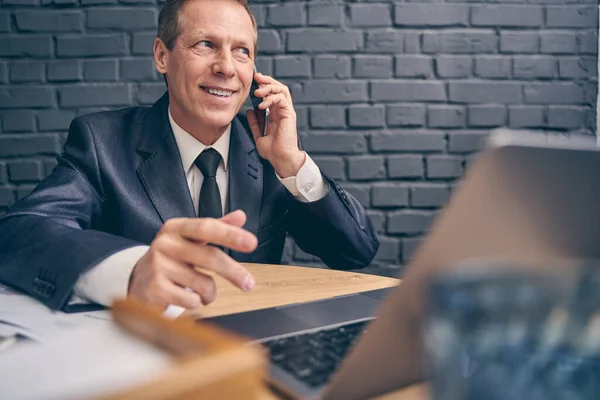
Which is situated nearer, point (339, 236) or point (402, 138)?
point (339, 236)

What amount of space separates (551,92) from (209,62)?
1422 millimetres

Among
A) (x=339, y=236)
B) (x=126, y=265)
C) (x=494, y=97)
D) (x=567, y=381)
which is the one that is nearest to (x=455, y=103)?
(x=494, y=97)

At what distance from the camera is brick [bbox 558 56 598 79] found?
7.02 feet

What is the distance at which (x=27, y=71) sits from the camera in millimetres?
2059

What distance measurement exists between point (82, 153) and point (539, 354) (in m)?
1.31

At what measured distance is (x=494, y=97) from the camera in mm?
2139

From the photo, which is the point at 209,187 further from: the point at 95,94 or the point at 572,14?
the point at 572,14

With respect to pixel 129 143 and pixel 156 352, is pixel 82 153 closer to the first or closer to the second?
pixel 129 143

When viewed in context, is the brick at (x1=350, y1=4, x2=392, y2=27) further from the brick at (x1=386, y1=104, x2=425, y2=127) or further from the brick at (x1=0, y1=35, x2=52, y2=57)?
the brick at (x1=0, y1=35, x2=52, y2=57)

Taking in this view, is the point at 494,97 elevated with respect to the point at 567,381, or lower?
elevated

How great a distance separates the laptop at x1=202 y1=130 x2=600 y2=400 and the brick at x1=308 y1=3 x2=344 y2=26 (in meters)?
1.80

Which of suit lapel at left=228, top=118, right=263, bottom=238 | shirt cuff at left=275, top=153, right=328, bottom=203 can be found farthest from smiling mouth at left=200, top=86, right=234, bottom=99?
shirt cuff at left=275, top=153, right=328, bottom=203

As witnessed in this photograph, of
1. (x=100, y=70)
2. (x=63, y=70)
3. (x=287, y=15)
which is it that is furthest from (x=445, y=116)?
(x=63, y=70)

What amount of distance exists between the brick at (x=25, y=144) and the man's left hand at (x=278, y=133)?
3.30 ft
